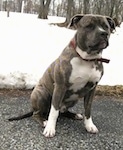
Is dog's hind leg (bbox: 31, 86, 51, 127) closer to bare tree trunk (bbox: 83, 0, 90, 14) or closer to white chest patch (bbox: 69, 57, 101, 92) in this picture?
white chest patch (bbox: 69, 57, 101, 92)

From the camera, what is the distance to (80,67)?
3.83 metres

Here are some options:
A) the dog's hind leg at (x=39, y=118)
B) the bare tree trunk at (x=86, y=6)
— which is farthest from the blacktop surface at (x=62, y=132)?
the bare tree trunk at (x=86, y=6)

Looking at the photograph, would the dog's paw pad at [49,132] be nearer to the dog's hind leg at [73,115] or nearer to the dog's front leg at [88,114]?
the dog's front leg at [88,114]

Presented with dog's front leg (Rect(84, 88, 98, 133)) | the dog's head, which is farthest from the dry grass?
the dog's head

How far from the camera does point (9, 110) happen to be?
4.87 metres

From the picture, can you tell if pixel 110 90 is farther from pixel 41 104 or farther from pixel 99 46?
pixel 99 46

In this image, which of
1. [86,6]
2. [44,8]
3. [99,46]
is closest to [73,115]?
[99,46]

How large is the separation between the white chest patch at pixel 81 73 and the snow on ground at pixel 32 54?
246cm

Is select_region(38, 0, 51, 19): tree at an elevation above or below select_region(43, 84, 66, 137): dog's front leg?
below

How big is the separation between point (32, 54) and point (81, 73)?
181 inches

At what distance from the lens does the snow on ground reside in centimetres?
646

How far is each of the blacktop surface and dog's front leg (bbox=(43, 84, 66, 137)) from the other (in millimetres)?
78

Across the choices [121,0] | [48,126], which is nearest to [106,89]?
[48,126]

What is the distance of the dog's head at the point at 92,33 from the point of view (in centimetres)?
361
